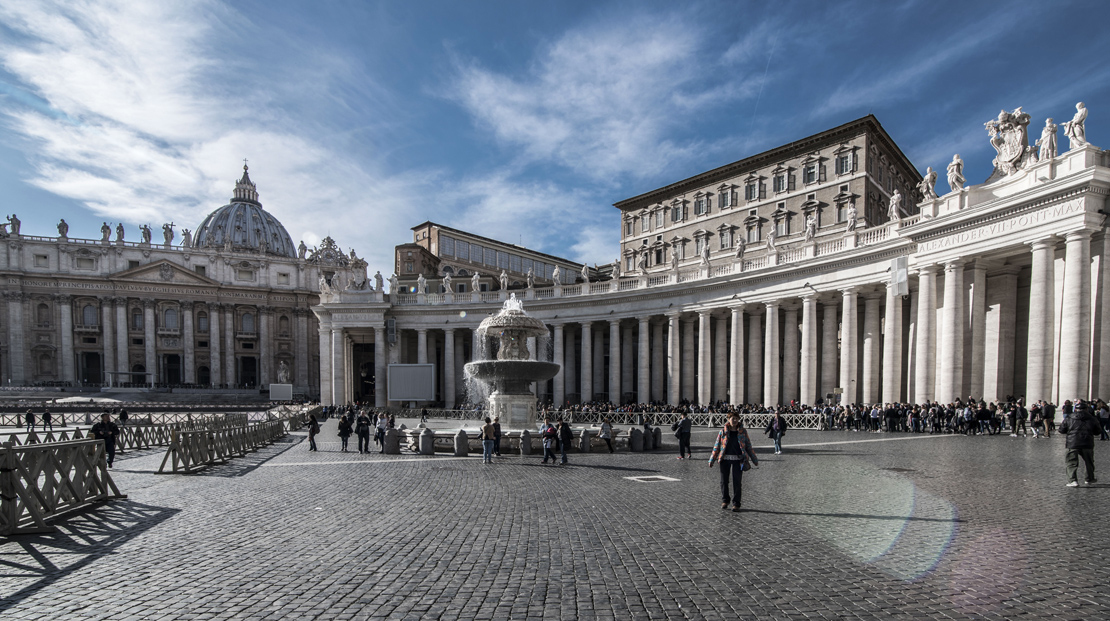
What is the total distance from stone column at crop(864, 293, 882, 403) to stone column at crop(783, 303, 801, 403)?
4.40 meters

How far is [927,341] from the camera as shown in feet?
87.7

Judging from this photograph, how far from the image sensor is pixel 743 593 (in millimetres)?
5719

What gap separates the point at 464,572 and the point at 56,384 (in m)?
84.1

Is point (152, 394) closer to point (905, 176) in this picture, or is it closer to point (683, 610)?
point (683, 610)

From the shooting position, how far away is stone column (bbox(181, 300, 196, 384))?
266 feet

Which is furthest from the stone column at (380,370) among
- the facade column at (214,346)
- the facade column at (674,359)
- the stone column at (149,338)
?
the stone column at (149,338)

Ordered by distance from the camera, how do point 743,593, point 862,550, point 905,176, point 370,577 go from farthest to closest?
point 905,176 → point 862,550 → point 370,577 → point 743,593

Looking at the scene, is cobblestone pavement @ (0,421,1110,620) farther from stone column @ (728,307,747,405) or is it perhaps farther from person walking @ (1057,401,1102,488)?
stone column @ (728,307,747,405)

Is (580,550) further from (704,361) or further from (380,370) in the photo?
(380,370)

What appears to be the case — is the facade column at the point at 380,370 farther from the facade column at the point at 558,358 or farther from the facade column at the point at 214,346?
the facade column at the point at 214,346

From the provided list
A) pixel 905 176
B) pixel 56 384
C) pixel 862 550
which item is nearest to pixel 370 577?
pixel 862 550

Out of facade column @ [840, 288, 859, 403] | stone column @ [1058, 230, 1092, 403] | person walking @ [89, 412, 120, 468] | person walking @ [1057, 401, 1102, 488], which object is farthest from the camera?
facade column @ [840, 288, 859, 403]

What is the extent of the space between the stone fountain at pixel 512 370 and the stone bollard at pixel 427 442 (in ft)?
10.9

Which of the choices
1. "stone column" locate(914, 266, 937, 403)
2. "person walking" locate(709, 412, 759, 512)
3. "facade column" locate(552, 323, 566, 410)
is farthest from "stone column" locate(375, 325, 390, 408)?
"person walking" locate(709, 412, 759, 512)
